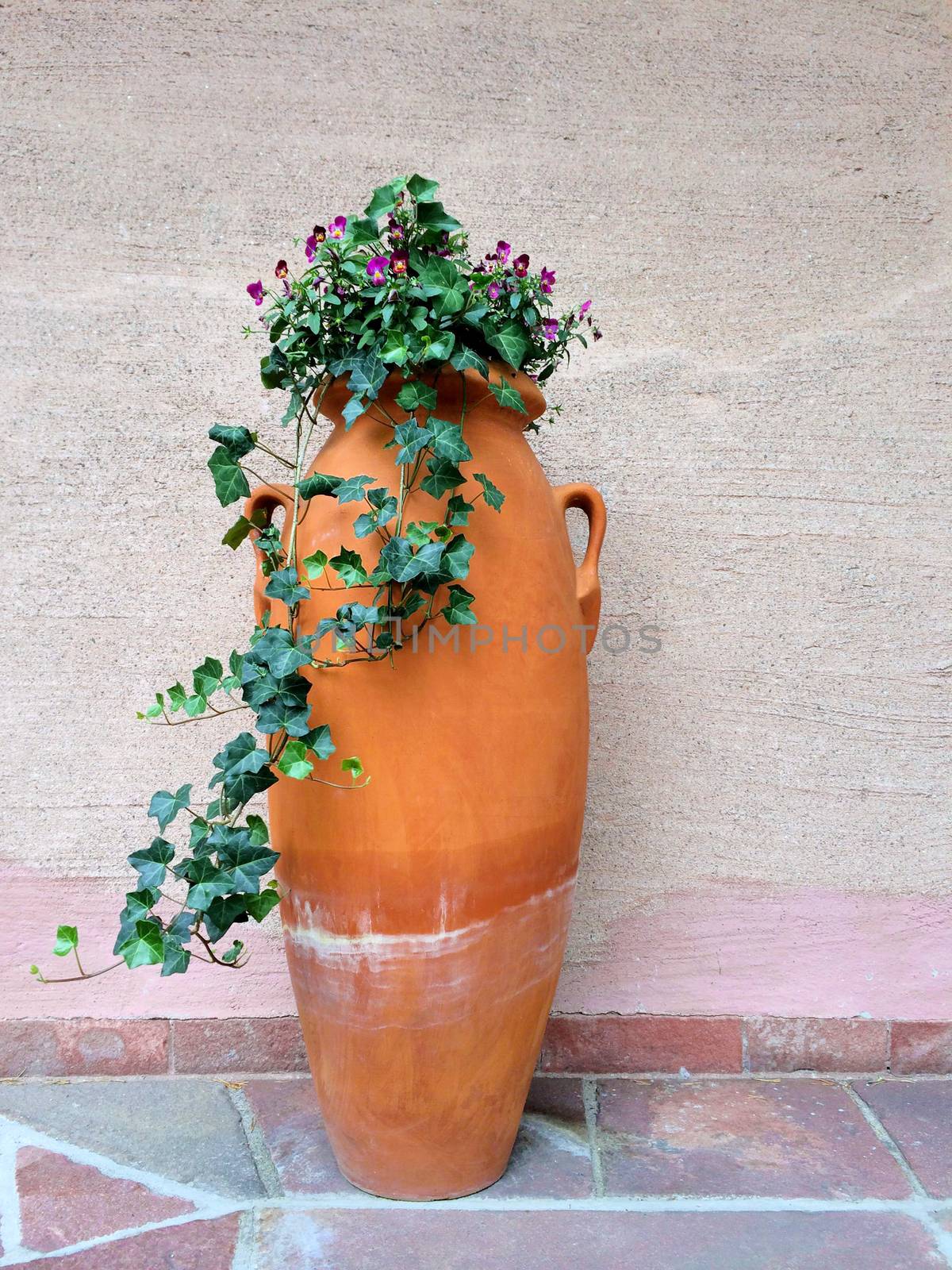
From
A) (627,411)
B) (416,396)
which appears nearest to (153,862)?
(416,396)

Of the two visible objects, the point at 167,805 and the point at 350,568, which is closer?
the point at 350,568

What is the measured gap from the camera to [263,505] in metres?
1.49

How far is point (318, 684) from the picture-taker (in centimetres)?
134

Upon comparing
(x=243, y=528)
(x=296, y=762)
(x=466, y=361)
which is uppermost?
(x=466, y=361)

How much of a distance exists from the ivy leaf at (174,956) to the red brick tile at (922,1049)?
1.34 m

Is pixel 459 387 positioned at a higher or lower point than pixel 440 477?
higher

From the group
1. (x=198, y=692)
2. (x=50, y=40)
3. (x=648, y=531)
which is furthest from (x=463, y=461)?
(x=50, y=40)

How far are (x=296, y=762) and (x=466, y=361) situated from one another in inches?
22.7

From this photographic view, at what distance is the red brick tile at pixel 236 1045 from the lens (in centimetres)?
182

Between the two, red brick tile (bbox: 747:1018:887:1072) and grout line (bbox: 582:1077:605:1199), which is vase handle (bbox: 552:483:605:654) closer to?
grout line (bbox: 582:1077:605:1199)

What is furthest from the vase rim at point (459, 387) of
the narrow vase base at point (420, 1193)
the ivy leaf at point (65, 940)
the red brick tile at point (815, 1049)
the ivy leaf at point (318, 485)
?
the red brick tile at point (815, 1049)

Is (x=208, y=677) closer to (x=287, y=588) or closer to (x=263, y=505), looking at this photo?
(x=287, y=588)

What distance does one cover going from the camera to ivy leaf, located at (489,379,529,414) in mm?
1366

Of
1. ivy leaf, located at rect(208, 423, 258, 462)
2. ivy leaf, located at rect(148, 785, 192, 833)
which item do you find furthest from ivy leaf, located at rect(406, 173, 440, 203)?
ivy leaf, located at rect(148, 785, 192, 833)
